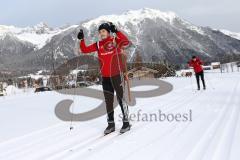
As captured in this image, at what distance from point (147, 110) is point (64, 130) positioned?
334 centimetres

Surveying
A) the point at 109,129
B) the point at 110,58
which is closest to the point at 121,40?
the point at 110,58

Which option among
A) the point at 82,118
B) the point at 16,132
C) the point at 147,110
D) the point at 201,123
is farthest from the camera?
the point at 147,110

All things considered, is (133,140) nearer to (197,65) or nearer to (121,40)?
(121,40)

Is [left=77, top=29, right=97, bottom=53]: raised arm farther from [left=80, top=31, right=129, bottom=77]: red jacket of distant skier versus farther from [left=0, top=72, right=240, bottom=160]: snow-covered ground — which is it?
[left=0, top=72, right=240, bottom=160]: snow-covered ground

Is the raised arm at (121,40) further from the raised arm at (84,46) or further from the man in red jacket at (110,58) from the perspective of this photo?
the raised arm at (84,46)

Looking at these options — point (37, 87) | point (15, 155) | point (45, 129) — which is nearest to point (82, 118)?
point (45, 129)

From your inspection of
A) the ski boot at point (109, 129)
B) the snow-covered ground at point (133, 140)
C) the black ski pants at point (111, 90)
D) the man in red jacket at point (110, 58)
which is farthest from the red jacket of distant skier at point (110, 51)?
the snow-covered ground at point (133, 140)

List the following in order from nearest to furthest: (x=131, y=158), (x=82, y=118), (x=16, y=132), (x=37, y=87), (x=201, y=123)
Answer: (x=131, y=158) → (x=201, y=123) → (x=16, y=132) → (x=82, y=118) → (x=37, y=87)

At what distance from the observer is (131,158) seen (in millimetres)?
4883

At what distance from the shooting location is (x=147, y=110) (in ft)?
34.3

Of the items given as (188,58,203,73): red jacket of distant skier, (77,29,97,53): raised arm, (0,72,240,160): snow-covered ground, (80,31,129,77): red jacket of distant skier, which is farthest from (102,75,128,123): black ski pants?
(188,58,203,73): red jacket of distant skier

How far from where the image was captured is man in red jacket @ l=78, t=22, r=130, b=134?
7207 mm

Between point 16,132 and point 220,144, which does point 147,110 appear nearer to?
point 16,132

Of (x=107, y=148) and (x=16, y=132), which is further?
(x=16, y=132)
